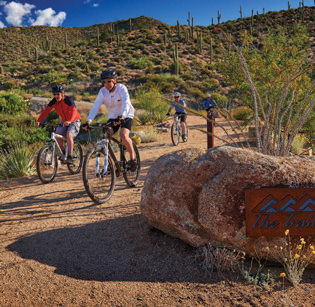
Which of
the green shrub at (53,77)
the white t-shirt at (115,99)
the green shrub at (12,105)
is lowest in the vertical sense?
the white t-shirt at (115,99)

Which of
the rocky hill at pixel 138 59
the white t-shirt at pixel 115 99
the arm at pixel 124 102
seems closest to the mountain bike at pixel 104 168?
the arm at pixel 124 102

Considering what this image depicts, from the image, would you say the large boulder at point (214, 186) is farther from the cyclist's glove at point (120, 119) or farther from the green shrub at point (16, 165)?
the green shrub at point (16, 165)

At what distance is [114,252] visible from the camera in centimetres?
306

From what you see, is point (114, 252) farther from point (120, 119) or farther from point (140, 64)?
point (140, 64)

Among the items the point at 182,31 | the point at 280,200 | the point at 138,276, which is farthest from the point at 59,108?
the point at 182,31

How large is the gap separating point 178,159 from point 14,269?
6.15 ft

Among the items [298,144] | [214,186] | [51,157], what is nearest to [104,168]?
[51,157]

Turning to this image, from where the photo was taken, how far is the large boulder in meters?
2.67

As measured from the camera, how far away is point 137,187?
519 cm

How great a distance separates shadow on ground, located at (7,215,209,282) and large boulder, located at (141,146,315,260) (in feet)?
0.70

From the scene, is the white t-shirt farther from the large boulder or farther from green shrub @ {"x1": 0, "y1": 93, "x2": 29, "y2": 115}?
green shrub @ {"x1": 0, "y1": 93, "x2": 29, "y2": 115}

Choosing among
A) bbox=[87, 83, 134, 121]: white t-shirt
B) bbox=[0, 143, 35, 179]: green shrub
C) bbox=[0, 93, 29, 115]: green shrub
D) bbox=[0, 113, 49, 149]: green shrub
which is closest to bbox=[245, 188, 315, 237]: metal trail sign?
bbox=[87, 83, 134, 121]: white t-shirt

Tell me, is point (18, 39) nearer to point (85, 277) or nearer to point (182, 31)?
point (182, 31)

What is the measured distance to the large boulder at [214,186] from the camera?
8.77 ft
